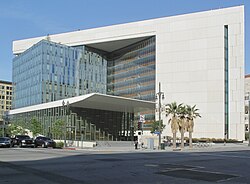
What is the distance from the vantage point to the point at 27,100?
368 feet

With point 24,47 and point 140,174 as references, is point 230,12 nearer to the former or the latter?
point 24,47

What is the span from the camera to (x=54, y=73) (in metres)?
107

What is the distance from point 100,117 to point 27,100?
137 ft

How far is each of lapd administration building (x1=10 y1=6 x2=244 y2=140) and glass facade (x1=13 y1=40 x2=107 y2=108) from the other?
28cm

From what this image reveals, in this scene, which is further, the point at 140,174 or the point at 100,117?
the point at 100,117

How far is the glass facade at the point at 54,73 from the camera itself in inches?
4156

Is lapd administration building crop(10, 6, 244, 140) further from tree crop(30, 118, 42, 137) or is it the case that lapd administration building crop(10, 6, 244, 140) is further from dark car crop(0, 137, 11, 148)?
dark car crop(0, 137, 11, 148)

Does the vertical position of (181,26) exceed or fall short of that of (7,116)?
it exceeds it

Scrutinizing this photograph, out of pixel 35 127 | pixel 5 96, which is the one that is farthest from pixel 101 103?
pixel 5 96

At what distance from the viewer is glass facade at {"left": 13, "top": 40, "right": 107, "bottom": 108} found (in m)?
106

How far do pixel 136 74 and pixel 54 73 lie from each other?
24160 millimetres

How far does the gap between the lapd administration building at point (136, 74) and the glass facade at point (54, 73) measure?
28cm

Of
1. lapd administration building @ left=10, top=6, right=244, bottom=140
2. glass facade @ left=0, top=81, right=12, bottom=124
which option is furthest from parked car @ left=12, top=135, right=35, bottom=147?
glass facade @ left=0, top=81, right=12, bottom=124

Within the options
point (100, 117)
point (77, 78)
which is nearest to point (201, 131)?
point (100, 117)
